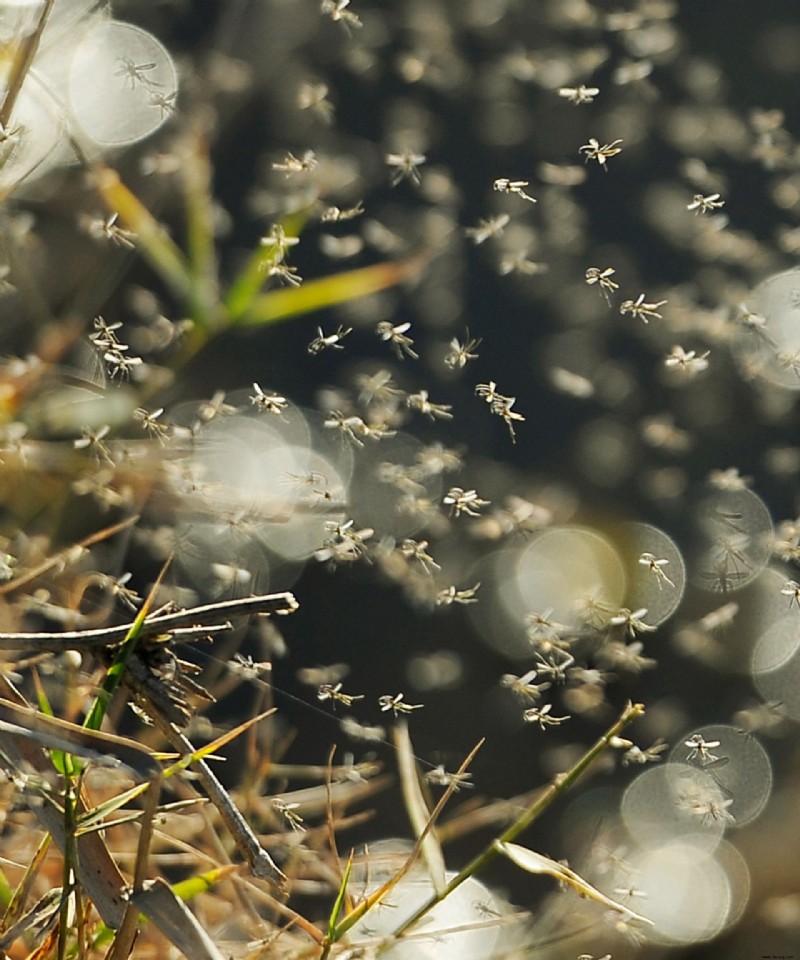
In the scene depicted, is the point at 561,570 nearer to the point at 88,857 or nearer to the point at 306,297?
the point at 306,297

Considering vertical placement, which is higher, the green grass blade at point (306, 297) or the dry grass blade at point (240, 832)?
the dry grass blade at point (240, 832)

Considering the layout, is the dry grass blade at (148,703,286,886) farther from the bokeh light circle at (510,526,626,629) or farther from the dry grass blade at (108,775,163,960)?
A: the bokeh light circle at (510,526,626,629)

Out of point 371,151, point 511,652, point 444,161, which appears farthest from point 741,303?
point 511,652

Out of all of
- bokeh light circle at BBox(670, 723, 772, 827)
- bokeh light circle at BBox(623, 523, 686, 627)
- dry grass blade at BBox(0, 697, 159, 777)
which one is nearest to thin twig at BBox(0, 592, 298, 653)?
dry grass blade at BBox(0, 697, 159, 777)

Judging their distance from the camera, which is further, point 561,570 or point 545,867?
point 561,570

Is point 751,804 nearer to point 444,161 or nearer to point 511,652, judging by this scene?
point 511,652

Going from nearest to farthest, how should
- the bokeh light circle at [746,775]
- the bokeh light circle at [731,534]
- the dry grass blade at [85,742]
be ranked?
1. the dry grass blade at [85,742]
2. the bokeh light circle at [731,534]
3. the bokeh light circle at [746,775]

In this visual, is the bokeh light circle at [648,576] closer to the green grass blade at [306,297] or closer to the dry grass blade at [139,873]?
the green grass blade at [306,297]

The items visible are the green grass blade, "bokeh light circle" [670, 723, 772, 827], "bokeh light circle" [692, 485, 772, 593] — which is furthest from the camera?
"bokeh light circle" [670, 723, 772, 827]

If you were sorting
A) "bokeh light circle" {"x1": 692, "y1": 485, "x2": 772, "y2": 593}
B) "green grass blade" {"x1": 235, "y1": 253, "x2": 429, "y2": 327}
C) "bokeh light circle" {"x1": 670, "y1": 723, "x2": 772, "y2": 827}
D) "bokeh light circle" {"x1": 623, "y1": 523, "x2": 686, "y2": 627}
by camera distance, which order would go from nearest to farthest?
1. "green grass blade" {"x1": 235, "y1": 253, "x2": 429, "y2": 327}
2. "bokeh light circle" {"x1": 692, "y1": 485, "x2": 772, "y2": 593}
3. "bokeh light circle" {"x1": 623, "y1": 523, "x2": 686, "y2": 627}
4. "bokeh light circle" {"x1": 670, "y1": 723, "x2": 772, "y2": 827}

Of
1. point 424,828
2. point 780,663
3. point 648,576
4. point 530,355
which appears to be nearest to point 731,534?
point 648,576

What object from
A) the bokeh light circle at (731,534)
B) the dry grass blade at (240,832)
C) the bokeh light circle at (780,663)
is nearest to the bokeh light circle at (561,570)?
the bokeh light circle at (731,534)
